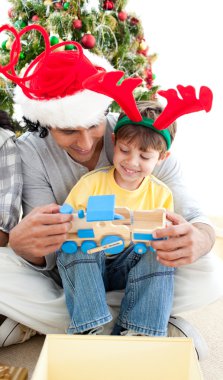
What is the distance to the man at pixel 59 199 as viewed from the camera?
119 centimetres

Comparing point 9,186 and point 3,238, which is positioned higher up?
point 9,186

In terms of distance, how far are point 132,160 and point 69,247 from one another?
31cm

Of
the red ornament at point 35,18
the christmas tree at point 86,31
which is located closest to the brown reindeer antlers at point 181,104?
the christmas tree at point 86,31

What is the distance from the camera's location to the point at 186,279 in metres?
1.42

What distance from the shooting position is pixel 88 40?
2.24 m

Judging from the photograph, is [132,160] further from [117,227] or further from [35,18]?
[35,18]

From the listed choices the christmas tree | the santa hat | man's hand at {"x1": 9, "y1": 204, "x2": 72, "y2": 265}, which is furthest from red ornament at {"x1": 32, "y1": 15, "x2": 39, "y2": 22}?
man's hand at {"x1": 9, "y1": 204, "x2": 72, "y2": 265}

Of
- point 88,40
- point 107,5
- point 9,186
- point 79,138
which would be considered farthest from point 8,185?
point 107,5

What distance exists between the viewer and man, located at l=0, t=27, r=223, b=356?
1192 millimetres

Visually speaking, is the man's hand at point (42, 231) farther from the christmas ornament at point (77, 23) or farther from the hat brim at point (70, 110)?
the christmas ornament at point (77, 23)

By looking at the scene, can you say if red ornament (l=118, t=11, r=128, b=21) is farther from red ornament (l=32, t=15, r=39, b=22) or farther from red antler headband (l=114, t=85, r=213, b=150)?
red antler headband (l=114, t=85, r=213, b=150)

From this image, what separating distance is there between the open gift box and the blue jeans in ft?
0.63

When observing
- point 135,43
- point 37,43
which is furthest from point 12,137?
point 135,43

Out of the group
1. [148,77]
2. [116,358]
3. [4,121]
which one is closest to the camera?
[116,358]
